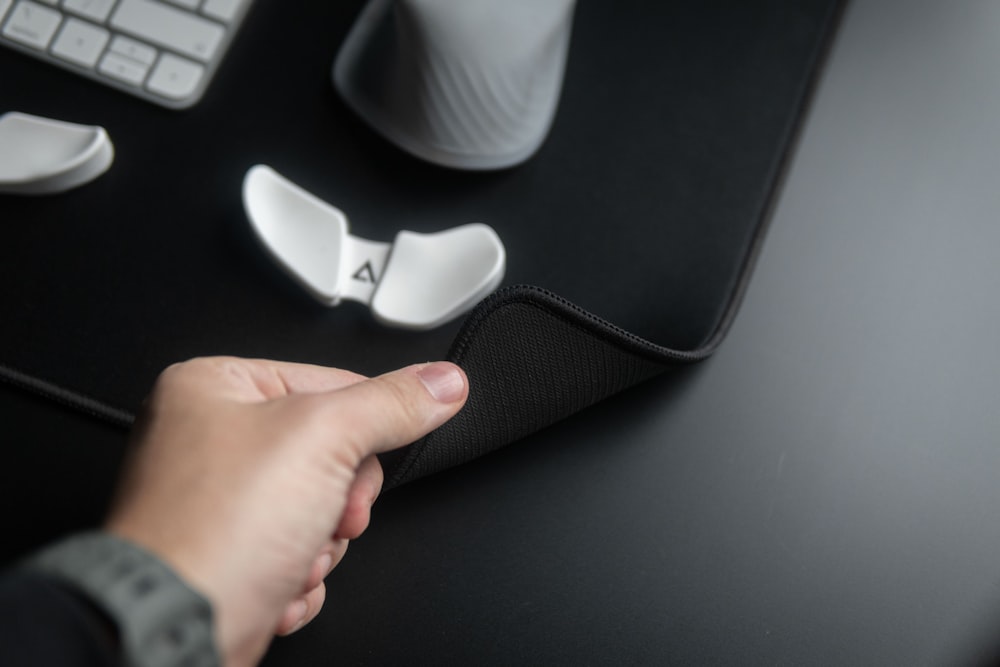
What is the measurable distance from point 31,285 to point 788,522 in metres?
0.38

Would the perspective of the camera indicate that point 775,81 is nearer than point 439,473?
No

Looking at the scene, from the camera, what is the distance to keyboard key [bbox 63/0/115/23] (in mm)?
506

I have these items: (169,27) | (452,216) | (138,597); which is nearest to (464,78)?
(452,216)

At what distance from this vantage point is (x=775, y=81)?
52 centimetres

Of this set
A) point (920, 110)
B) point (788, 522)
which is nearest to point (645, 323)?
point (788, 522)

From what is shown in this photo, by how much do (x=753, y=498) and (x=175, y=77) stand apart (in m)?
0.38

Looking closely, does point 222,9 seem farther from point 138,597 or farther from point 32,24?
point 138,597

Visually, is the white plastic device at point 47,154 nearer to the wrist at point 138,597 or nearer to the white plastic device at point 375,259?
the white plastic device at point 375,259

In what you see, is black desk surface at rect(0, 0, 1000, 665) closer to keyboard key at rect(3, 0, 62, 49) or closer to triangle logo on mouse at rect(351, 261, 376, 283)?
triangle logo on mouse at rect(351, 261, 376, 283)

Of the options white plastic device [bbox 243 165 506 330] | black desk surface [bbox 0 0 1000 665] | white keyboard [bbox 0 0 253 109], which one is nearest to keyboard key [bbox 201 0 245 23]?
white keyboard [bbox 0 0 253 109]

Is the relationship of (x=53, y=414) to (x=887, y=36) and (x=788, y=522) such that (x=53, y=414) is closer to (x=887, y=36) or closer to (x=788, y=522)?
(x=788, y=522)

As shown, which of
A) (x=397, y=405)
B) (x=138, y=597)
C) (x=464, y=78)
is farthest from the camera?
(x=464, y=78)

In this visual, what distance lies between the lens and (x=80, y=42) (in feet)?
1.65

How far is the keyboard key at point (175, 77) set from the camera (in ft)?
1.63
